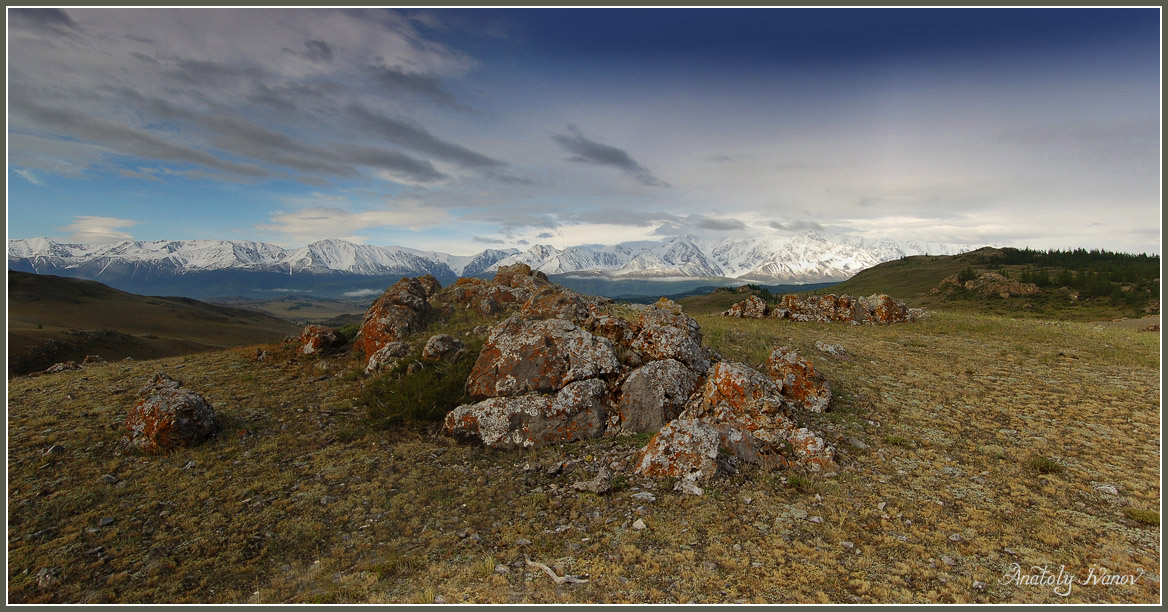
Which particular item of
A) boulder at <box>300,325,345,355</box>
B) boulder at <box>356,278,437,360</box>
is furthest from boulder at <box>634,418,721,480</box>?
boulder at <box>300,325,345,355</box>

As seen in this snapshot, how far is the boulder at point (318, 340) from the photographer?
18.0 metres

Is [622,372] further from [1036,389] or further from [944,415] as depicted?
[1036,389]

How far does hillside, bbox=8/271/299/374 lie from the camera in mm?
35438

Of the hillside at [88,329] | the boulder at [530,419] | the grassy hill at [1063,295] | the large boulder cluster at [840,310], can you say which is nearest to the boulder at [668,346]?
the boulder at [530,419]

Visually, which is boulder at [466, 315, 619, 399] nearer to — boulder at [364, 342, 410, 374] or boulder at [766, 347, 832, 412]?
boulder at [364, 342, 410, 374]

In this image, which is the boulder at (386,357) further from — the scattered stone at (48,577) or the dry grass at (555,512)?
the scattered stone at (48,577)

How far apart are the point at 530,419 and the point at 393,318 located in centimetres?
1031

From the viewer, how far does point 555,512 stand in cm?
786

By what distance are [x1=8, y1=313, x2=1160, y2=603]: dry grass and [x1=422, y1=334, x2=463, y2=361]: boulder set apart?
2.99 meters

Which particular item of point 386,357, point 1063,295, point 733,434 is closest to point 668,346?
point 733,434

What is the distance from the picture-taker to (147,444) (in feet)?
32.2

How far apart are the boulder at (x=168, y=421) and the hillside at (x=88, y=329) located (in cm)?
3418

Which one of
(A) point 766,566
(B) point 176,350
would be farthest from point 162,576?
(B) point 176,350

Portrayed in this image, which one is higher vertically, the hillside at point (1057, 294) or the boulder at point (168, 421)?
the hillside at point (1057, 294)
